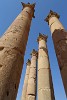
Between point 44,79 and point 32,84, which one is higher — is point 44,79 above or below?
below

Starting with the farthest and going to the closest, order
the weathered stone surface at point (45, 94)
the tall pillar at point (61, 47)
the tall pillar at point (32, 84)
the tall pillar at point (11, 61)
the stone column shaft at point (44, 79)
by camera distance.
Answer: the tall pillar at point (32, 84)
the stone column shaft at point (44, 79)
the weathered stone surface at point (45, 94)
the tall pillar at point (61, 47)
the tall pillar at point (11, 61)

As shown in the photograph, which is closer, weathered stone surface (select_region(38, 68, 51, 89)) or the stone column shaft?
the stone column shaft

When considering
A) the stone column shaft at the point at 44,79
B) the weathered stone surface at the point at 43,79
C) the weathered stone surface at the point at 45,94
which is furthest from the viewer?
the weathered stone surface at the point at 43,79

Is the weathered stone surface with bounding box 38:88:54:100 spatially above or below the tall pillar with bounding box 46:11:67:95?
below

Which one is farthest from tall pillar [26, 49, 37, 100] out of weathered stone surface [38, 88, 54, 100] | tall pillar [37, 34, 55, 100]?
weathered stone surface [38, 88, 54, 100]

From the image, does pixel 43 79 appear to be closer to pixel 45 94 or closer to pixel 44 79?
pixel 44 79

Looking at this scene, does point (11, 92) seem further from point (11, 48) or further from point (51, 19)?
point (51, 19)

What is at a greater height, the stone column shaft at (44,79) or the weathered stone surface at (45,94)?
the stone column shaft at (44,79)

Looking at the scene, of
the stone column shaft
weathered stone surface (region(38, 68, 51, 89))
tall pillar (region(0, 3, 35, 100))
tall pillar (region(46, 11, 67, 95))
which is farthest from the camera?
weathered stone surface (region(38, 68, 51, 89))

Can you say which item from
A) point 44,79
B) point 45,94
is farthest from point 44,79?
point 45,94

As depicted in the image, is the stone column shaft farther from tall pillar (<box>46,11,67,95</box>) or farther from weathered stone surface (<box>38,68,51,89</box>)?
tall pillar (<box>46,11,67,95</box>)

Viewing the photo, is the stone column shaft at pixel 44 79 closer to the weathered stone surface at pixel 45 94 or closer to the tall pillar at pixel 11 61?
the weathered stone surface at pixel 45 94

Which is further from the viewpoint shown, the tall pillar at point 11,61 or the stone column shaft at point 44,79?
the stone column shaft at point 44,79

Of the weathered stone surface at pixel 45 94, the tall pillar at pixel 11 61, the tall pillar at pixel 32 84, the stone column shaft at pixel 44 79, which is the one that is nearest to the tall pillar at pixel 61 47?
the tall pillar at pixel 11 61
